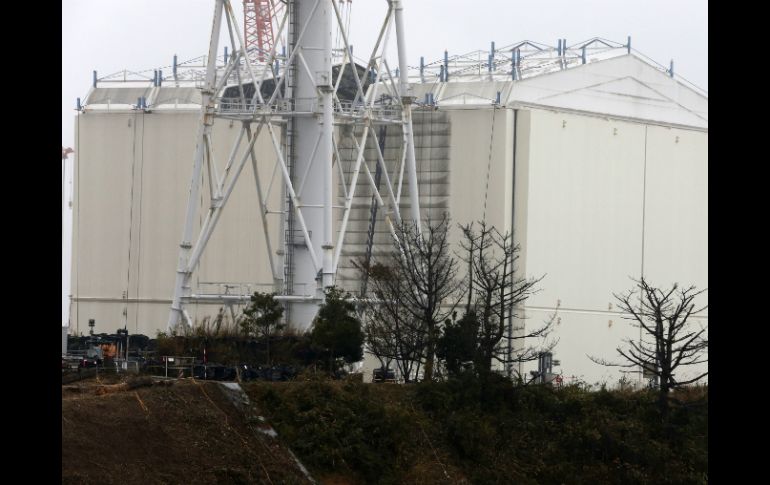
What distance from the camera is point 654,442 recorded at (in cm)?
3856

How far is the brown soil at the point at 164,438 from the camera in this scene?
29438mm

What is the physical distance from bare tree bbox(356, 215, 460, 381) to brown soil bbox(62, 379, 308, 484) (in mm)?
8144

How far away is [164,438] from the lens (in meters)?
31.8

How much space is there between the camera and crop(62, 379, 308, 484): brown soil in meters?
29.4

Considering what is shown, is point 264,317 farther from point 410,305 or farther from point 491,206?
point 491,206

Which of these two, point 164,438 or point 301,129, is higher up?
point 301,129

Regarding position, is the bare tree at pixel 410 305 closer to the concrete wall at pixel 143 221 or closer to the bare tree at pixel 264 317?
the bare tree at pixel 264 317

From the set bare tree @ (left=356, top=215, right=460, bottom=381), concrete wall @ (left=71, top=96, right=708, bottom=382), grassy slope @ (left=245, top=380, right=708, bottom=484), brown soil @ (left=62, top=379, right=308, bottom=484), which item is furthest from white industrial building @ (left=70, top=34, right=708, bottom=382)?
brown soil @ (left=62, top=379, right=308, bottom=484)

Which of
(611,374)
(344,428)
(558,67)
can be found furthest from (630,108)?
(344,428)

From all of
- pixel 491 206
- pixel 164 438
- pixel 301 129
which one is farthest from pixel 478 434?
pixel 491 206

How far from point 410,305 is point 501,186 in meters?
12.4

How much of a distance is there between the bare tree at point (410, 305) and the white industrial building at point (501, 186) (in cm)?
905

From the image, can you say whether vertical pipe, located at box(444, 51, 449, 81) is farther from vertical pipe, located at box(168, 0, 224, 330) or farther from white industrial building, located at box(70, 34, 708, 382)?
vertical pipe, located at box(168, 0, 224, 330)
